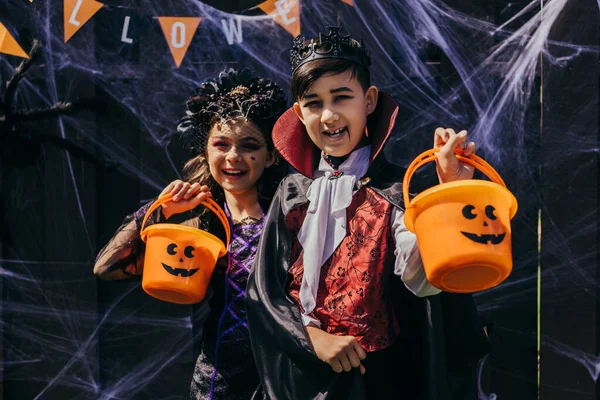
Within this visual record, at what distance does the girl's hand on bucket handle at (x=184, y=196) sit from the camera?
2615 millimetres

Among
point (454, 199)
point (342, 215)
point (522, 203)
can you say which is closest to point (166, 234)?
point (342, 215)

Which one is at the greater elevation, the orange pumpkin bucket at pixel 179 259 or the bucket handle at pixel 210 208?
the bucket handle at pixel 210 208

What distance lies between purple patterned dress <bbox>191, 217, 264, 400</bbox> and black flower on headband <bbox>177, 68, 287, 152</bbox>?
1.32 ft

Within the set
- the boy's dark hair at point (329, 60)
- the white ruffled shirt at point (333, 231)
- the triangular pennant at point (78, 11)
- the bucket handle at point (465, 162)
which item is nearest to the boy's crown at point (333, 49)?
the boy's dark hair at point (329, 60)

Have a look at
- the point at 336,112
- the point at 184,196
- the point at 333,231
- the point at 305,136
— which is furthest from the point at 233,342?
the point at 336,112

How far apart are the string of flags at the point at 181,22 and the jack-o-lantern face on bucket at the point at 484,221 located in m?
1.64

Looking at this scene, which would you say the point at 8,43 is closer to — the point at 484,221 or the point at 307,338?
the point at 307,338

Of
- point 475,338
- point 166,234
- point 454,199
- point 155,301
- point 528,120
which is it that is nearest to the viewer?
point 454,199

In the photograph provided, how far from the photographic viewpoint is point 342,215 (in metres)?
2.28

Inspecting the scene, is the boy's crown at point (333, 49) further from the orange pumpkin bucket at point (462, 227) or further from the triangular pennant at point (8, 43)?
the triangular pennant at point (8, 43)

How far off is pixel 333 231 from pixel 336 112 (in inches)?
14.4

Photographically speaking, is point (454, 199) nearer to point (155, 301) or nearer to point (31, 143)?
point (155, 301)

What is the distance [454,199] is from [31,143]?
222 cm

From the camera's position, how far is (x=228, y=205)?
287 centimetres
